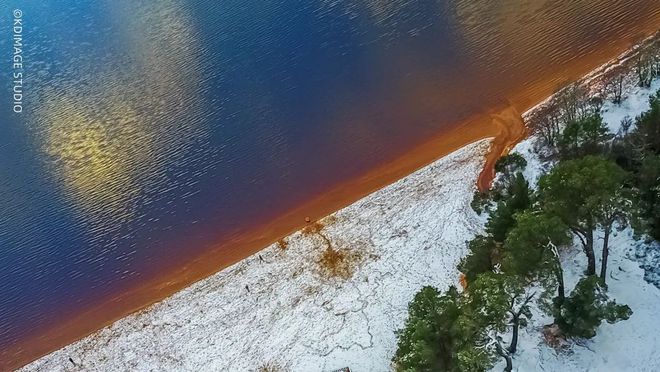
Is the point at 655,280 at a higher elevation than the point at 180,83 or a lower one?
lower

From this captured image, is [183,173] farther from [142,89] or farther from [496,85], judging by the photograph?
[496,85]

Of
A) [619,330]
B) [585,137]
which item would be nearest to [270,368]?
[619,330]

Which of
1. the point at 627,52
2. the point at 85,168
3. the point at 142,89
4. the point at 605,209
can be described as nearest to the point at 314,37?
the point at 142,89

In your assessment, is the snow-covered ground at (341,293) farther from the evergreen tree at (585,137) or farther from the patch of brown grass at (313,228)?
the evergreen tree at (585,137)

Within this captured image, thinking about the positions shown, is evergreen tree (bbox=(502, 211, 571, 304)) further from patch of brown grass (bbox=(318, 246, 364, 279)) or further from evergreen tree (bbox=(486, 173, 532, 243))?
patch of brown grass (bbox=(318, 246, 364, 279))

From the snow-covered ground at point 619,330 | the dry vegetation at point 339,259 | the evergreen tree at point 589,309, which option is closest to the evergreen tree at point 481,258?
the snow-covered ground at point 619,330

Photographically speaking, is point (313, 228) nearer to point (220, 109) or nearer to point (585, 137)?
point (220, 109)
